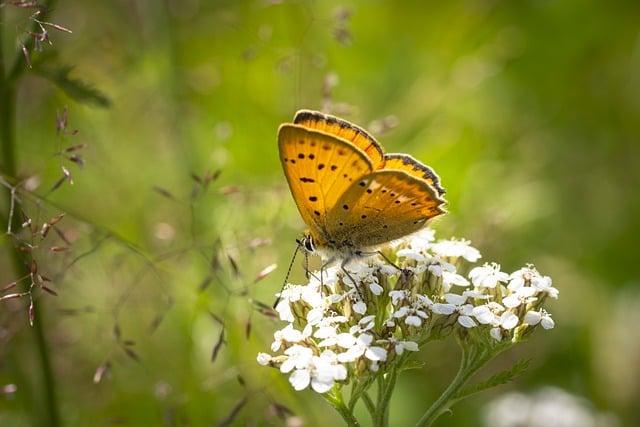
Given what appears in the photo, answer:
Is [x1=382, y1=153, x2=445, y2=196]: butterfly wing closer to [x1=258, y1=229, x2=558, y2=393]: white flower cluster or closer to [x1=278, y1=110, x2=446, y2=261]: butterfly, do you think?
[x1=278, y1=110, x2=446, y2=261]: butterfly

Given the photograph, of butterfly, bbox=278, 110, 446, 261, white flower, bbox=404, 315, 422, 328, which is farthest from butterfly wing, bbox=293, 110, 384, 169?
white flower, bbox=404, 315, 422, 328

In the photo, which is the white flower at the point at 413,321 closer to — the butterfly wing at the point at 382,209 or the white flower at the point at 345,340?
the white flower at the point at 345,340

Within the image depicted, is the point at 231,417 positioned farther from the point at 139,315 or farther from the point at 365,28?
the point at 365,28

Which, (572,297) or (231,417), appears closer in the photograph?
(231,417)

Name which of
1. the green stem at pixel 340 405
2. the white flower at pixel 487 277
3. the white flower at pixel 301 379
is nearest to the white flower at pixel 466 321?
the white flower at pixel 487 277

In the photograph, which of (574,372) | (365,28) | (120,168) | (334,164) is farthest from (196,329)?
(365,28)

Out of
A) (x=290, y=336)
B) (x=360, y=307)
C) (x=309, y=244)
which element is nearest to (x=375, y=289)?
(x=360, y=307)
